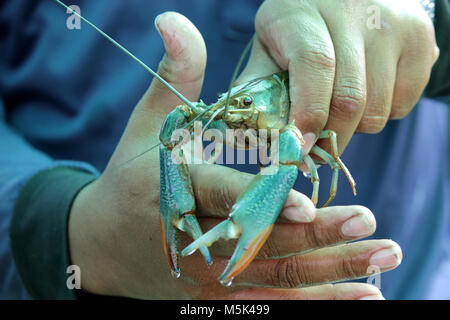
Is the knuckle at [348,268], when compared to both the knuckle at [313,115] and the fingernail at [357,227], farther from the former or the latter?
the knuckle at [313,115]


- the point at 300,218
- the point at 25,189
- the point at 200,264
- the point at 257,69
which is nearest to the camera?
the point at 300,218

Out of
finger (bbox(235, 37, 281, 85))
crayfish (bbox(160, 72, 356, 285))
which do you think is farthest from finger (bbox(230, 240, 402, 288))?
finger (bbox(235, 37, 281, 85))

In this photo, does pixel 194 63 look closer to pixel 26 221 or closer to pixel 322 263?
pixel 322 263

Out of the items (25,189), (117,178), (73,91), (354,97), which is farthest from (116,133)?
(354,97)

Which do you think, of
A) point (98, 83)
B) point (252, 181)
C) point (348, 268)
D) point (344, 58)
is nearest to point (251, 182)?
point (252, 181)

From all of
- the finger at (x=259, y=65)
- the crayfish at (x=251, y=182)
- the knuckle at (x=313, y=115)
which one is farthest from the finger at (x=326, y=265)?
the finger at (x=259, y=65)

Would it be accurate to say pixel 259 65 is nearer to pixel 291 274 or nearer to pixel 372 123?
pixel 372 123
